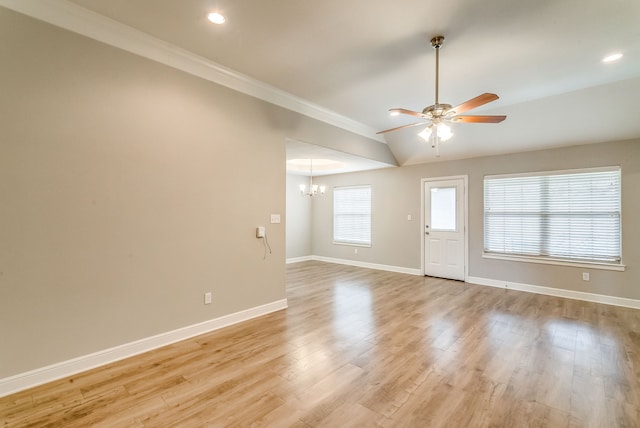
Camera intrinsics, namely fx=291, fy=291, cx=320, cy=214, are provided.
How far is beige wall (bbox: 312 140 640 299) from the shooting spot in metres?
4.34

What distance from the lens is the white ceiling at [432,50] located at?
2398 millimetres

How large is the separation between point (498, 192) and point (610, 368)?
3.55 meters

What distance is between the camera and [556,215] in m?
4.98

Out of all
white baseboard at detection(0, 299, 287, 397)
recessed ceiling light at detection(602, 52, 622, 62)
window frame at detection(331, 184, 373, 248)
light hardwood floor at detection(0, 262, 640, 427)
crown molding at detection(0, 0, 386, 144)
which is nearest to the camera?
light hardwood floor at detection(0, 262, 640, 427)

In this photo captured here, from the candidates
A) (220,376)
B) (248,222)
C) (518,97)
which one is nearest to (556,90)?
(518,97)

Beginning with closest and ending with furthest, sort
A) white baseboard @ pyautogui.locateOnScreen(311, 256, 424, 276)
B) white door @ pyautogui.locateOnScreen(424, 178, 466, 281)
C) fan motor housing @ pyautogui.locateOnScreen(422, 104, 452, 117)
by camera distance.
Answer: fan motor housing @ pyautogui.locateOnScreen(422, 104, 452, 117), white door @ pyautogui.locateOnScreen(424, 178, 466, 281), white baseboard @ pyautogui.locateOnScreen(311, 256, 424, 276)

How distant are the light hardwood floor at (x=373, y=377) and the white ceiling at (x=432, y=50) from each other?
2.92 metres

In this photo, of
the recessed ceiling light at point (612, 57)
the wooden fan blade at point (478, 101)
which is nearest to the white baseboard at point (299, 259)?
the wooden fan blade at point (478, 101)

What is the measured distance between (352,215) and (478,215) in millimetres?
3068

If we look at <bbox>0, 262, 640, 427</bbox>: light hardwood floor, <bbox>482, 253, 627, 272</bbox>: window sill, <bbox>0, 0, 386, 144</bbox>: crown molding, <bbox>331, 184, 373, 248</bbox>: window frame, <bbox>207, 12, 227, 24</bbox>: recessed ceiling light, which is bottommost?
<bbox>0, 262, 640, 427</bbox>: light hardwood floor

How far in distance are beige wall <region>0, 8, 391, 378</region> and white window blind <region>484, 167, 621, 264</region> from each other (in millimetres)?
4562

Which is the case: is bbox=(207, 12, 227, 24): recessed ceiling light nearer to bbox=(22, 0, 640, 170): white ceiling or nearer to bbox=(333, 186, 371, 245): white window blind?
bbox=(22, 0, 640, 170): white ceiling

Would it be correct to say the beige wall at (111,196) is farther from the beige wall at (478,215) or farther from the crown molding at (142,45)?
the beige wall at (478,215)

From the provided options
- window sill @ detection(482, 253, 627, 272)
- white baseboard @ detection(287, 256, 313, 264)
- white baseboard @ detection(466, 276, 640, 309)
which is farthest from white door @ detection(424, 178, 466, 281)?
white baseboard @ detection(287, 256, 313, 264)
